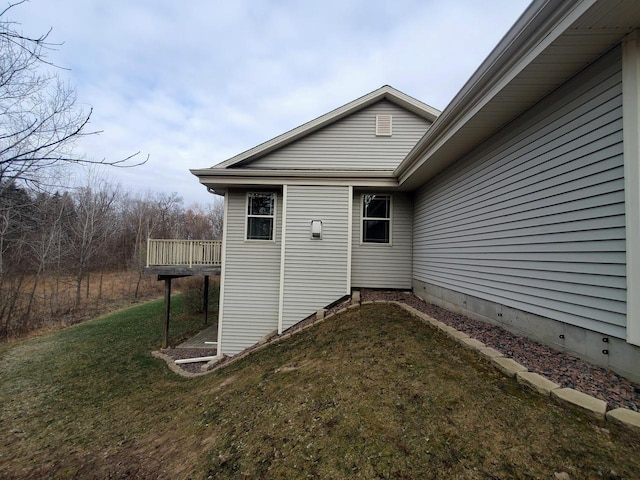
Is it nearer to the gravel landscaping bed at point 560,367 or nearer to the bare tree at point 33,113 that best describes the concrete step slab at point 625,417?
the gravel landscaping bed at point 560,367

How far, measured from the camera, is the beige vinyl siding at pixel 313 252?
7.21 metres

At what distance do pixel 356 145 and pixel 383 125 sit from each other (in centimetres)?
100

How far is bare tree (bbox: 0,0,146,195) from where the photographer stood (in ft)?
7.97

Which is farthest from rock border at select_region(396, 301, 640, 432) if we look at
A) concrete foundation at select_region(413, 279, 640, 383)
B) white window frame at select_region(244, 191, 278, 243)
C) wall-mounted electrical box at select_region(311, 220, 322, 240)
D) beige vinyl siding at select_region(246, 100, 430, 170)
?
beige vinyl siding at select_region(246, 100, 430, 170)

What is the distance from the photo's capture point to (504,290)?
12.9 feet

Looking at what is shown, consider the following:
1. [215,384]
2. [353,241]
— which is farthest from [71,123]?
[353,241]

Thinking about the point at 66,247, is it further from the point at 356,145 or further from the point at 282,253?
the point at 356,145

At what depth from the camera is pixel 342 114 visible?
26.6 feet

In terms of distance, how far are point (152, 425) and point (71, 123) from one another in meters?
3.87

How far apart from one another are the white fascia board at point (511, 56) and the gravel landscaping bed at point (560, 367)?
9.71ft

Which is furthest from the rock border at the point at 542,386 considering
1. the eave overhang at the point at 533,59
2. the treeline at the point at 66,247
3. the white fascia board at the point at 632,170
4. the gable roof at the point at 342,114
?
the gable roof at the point at 342,114

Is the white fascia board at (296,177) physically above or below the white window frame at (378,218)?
above

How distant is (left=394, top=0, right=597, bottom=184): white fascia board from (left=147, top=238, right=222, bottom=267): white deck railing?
22.8 feet

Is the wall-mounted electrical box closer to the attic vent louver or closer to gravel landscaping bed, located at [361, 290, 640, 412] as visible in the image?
the attic vent louver
